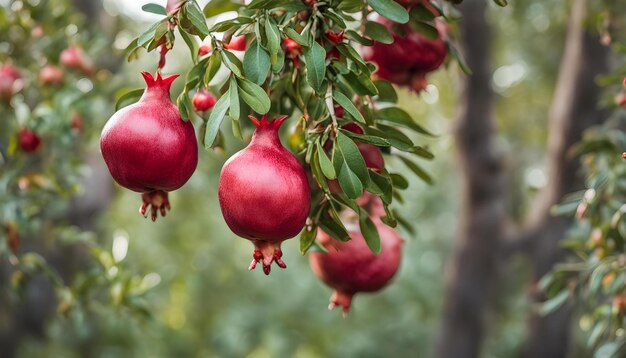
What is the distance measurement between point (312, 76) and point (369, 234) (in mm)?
292

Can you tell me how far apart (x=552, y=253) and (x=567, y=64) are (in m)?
0.83

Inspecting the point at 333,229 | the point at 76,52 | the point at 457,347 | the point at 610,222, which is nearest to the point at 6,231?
the point at 76,52

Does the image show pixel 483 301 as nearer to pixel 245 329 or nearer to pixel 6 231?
pixel 6 231

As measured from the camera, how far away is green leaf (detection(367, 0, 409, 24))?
0.93 meters

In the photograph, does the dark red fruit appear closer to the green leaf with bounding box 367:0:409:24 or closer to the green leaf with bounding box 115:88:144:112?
the green leaf with bounding box 367:0:409:24

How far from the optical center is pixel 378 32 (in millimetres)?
1037

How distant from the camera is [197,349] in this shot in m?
7.46

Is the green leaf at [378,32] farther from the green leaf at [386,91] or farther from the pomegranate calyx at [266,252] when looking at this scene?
the pomegranate calyx at [266,252]

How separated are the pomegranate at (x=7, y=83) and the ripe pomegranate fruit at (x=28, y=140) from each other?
7.2 inches

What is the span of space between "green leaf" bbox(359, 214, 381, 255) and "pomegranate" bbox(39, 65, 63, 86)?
129cm

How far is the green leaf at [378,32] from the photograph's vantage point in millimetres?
1031

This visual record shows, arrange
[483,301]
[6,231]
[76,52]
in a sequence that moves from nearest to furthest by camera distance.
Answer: [6,231] < [76,52] < [483,301]

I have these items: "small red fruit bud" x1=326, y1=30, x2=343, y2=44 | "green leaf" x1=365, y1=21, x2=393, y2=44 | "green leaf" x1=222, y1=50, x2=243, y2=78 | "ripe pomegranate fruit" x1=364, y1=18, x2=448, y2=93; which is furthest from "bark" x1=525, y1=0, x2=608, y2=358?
"green leaf" x1=222, y1=50, x2=243, y2=78

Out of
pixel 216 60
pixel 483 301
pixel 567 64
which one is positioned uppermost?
pixel 216 60
